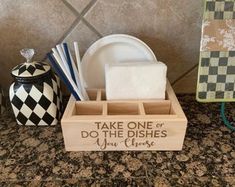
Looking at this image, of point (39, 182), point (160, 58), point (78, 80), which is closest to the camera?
point (39, 182)

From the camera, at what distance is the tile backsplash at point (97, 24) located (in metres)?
0.60

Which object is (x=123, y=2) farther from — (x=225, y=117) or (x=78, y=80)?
(x=225, y=117)

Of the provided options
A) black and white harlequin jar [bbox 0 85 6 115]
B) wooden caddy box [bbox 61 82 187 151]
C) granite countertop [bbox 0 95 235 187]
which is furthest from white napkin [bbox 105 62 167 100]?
black and white harlequin jar [bbox 0 85 6 115]

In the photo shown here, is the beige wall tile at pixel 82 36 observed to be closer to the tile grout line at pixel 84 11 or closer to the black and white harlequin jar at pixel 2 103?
the tile grout line at pixel 84 11

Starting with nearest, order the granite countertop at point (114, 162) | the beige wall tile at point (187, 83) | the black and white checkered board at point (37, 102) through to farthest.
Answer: the granite countertop at point (114, 162)
the black and white checkered board at point (37, 102)
the beige wall tile at point (187, 83)

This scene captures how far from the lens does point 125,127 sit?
483mm

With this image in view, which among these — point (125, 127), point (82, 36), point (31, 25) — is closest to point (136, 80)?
point (125, 127)

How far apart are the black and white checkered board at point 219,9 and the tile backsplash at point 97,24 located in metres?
0.12

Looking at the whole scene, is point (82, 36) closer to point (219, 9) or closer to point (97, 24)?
point (97, 24)

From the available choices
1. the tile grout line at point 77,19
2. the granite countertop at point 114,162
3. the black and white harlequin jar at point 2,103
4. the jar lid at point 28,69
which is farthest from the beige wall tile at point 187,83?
the black and white harlequin jar at point 2,103

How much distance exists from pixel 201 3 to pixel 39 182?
564mm

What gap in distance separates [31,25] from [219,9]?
461 mm

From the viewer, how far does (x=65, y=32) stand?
0.63 metres

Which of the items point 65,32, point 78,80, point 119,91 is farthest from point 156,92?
point 65,32
